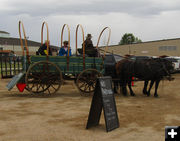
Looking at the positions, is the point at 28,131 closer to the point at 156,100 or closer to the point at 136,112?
the point at 136,112

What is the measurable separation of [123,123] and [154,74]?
4669 millimetres

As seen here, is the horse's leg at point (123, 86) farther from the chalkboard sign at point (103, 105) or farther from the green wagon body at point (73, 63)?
the chalkboard sign at point (103, 105)

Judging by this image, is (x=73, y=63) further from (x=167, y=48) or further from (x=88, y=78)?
(x=167, y=48)

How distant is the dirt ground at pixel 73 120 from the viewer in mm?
5000

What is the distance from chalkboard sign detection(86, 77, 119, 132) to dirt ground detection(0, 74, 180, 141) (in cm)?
18

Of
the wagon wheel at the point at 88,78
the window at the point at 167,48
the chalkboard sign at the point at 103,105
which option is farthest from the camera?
the window at the point at 167,48

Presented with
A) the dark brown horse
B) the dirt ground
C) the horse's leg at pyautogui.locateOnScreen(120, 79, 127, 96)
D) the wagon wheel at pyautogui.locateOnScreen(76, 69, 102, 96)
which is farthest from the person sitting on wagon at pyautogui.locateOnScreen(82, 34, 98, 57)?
the dirt ground

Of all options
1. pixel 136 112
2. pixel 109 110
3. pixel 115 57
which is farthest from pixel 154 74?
pixel 109 110

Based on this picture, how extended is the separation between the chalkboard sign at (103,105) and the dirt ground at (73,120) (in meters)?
0.18

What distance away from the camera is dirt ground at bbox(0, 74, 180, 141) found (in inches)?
197

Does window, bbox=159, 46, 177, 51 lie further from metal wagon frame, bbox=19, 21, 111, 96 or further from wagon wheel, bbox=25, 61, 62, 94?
wagon wheel, bbox=25, 61, 62, 94

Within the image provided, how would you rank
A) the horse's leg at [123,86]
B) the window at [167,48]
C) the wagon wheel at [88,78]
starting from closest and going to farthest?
the wagon wheel at [88,78]
the horse's leg at [123,86]
the window at [167,48]

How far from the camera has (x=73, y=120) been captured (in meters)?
6.20

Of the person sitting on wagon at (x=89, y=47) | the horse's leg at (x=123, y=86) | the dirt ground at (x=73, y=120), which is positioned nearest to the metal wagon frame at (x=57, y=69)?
the person sitting on wagon at (x=89, y=47)
